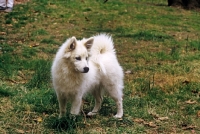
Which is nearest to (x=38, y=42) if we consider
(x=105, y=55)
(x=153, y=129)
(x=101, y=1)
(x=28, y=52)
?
(x=28, y=52)

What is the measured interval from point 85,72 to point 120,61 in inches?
142

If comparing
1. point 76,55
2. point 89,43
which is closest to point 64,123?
point 76,55

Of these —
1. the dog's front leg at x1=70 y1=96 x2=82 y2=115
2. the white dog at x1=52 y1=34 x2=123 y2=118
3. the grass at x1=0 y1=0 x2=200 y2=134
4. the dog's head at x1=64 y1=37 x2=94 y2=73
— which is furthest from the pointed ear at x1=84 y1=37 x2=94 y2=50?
the grass at x1=0 y1=0 x2=200 y2=134

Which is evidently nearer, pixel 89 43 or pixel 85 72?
pixel 85 72

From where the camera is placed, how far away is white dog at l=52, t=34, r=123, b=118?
4.32 metres


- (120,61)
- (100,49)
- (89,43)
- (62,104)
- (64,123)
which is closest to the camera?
(64,123)

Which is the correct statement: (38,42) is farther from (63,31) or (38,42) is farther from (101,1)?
(101,1)

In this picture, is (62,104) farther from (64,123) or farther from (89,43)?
(89,43)

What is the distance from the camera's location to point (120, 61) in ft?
25.8

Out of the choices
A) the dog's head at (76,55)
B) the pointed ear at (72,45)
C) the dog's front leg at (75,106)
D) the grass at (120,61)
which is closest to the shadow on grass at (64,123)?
the grass at (120,61)

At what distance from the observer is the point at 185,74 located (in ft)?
22.3

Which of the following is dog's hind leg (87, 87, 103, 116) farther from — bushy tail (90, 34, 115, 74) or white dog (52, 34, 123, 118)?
bushy tail (90, 34, 115, 74)

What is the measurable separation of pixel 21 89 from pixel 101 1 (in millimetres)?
10592

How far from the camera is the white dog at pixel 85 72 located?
4324 millimetres
